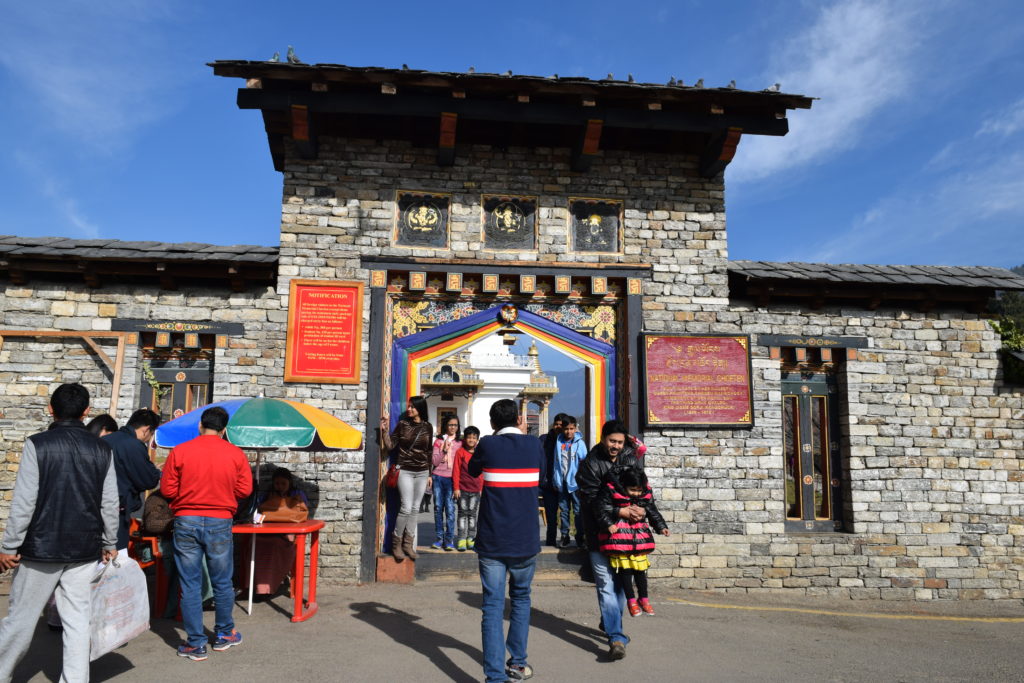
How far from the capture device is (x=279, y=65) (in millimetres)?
7477

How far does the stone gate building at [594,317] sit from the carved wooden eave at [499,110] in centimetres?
3

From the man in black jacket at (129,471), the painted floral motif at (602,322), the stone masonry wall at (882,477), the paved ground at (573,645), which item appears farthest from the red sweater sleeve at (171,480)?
the stone masonry wall at (882,477)

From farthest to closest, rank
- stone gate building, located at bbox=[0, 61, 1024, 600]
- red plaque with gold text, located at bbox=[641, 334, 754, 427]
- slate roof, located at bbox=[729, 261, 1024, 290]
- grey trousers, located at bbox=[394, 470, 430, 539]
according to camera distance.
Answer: slate roof, located at bbox=[729, 261, 1024, 290]
red plaque with gold text, located at bbox=[641, 334, 754, 427]
stone gate building, located at bbox=[0, 61, 1024, 600]
grey trousers, located at bbox=[394, 470, 430, 539]

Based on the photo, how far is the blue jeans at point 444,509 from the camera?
819 cm

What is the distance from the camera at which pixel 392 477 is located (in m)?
7.77

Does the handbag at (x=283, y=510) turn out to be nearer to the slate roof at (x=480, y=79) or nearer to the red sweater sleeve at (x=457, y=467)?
the red sweater sleeve at (x=457, y=467)

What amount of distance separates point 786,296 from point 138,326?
816 cm

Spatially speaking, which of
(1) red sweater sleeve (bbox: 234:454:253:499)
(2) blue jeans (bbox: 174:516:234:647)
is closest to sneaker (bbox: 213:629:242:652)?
(2) blue jeans (bbox: 174:516:234:647)

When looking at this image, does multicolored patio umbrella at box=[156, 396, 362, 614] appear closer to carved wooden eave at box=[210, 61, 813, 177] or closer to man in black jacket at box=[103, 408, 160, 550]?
man in black jacket at box=[103, 408, 160, 550]

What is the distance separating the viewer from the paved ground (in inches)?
182

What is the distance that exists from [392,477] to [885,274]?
22.7 feet

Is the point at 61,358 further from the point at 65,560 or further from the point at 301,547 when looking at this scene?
the point at 65,560

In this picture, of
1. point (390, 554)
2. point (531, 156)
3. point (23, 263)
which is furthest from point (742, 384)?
point (23, 263)

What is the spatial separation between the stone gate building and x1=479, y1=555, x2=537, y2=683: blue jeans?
11.9 feet
